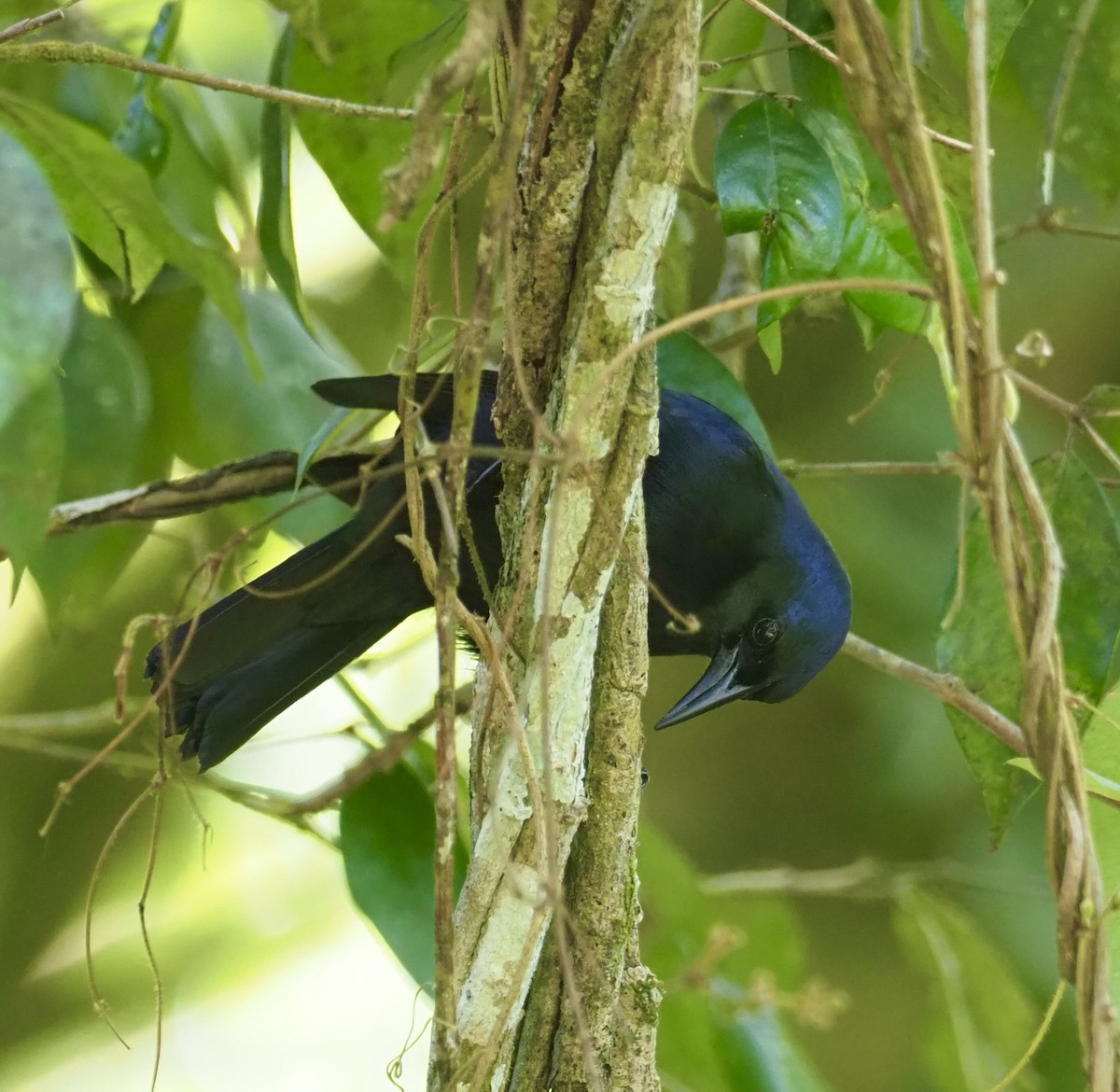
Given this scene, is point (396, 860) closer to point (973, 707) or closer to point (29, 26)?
point (973, 707)

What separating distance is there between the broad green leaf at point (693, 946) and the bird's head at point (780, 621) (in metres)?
0.32

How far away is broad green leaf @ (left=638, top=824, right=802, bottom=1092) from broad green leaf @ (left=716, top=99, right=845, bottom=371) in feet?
3.30

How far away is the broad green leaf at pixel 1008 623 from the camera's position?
153 cm

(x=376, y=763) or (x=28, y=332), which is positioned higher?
(x=28, y=332)

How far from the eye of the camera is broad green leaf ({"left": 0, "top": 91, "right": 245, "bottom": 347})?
5.16ft

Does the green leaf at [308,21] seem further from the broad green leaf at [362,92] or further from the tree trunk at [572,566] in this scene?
the tree trunk at [572,566]

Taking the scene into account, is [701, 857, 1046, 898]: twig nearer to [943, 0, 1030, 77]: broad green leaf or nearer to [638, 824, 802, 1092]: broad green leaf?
[638, 824, 802, 1092]: broad green leaf

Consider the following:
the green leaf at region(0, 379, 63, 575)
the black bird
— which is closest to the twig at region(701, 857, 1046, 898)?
the black bird

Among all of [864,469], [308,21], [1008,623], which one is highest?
[308,21]

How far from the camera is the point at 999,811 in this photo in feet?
5.06

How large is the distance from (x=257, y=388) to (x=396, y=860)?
73 cm

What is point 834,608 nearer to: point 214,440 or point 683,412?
point 683,412

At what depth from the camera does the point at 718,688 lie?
2.30m

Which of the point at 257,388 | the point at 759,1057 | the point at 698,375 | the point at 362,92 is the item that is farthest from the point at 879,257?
the point at 759,1057
